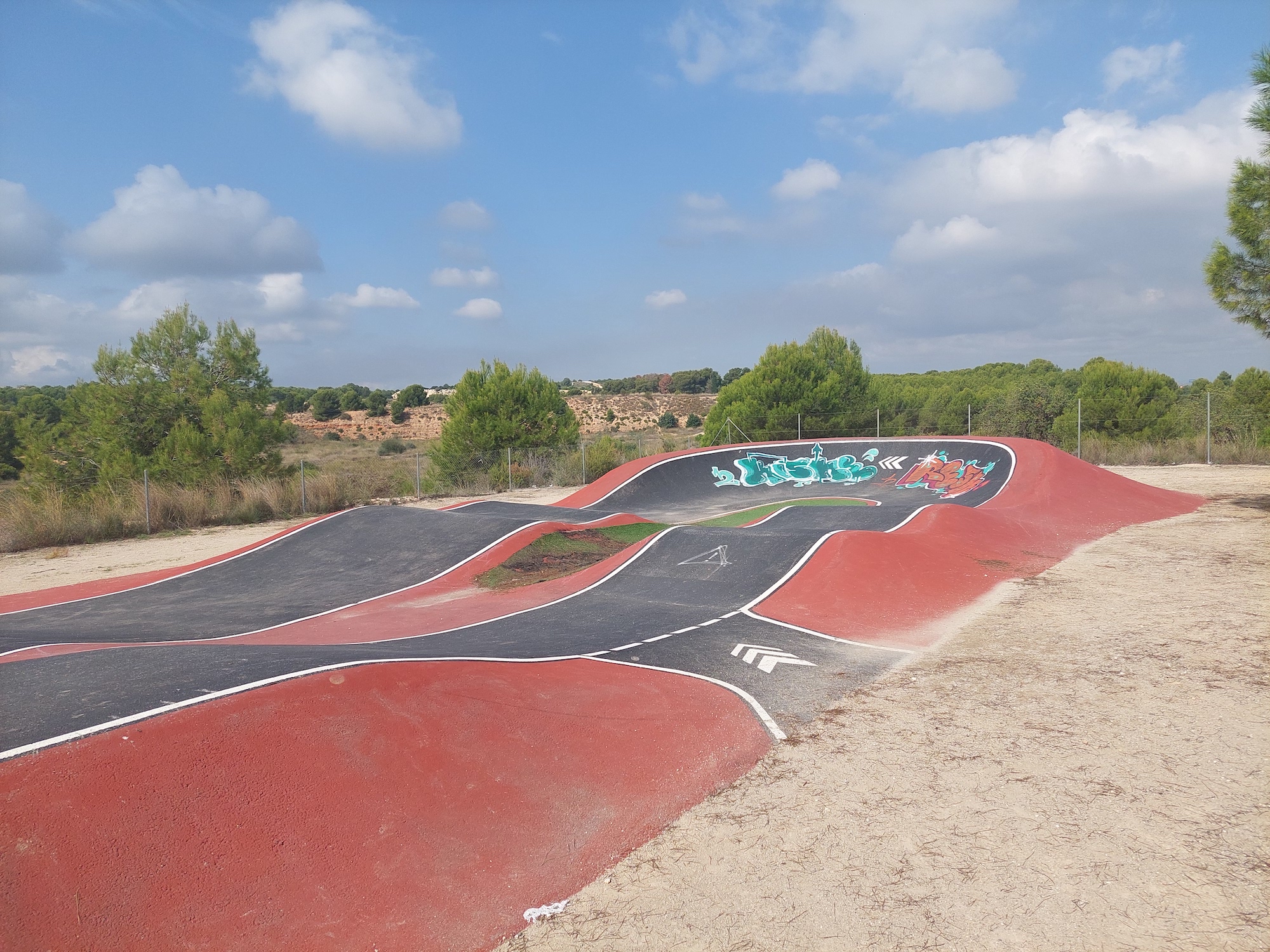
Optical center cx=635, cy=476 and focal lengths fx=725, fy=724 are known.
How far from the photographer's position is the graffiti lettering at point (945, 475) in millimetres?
19141

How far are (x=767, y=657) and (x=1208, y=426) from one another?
24445 millimetres

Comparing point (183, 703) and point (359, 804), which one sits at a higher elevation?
point (183, 703)

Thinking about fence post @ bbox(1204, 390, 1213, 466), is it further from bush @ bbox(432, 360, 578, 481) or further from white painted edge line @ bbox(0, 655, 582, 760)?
white painted edge line @ bbox(0, 655, 582, 760)

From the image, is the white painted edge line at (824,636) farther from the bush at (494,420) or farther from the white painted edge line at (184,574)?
the bush at (494,420)

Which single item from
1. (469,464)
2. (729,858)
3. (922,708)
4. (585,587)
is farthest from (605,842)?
(469,464)

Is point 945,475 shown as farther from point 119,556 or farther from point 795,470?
point 119,556

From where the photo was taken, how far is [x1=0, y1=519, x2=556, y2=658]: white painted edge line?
7.08 m

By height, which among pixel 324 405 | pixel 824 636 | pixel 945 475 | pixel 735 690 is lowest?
pixel 824 636

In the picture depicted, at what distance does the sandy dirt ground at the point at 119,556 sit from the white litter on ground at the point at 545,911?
41.7 feet

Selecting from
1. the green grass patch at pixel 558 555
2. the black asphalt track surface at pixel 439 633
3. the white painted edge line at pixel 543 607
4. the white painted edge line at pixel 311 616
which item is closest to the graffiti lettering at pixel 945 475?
the black asphalt track surface at pixel 439 633

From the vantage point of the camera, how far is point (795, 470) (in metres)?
23.9

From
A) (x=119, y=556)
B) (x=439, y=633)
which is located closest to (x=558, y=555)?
(x=439, y=633)

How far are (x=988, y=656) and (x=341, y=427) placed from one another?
64.4m

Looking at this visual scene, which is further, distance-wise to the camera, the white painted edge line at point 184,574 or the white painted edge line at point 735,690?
the white painted edge line at point 184,574
